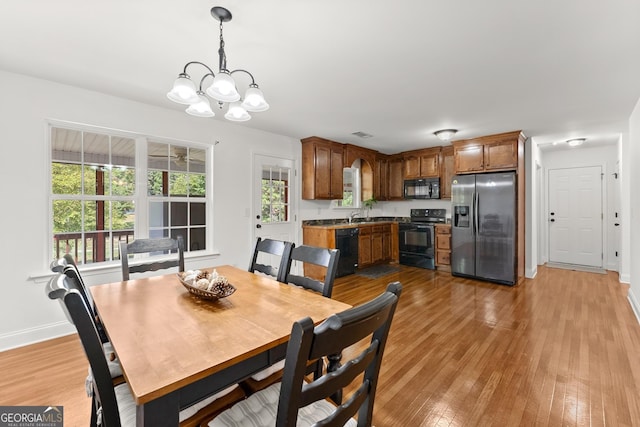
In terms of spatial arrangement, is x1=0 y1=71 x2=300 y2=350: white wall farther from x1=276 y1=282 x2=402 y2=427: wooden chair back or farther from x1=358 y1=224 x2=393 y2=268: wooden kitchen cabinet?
x1=358 y1=224 x2=393 y2=268: wooden kitchen cabinet

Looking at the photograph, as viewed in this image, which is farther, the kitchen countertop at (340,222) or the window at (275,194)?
the kitchen countertop at (340,222)

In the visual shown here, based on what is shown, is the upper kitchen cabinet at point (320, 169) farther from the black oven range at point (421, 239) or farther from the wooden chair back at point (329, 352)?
the wooden chair back at point (329, 352)

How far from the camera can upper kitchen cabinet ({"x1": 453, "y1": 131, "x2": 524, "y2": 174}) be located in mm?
4449

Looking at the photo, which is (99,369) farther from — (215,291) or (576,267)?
(576,267)

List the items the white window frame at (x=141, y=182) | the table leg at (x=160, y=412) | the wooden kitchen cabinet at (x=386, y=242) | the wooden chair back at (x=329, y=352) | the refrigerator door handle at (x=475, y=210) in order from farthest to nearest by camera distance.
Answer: the wooden kitchen cabinet at (x=386, y=242) → the refrigerator door handle at (x=475, y=210) → the white window frame at (x=141, y=182) → the table leg at (x=160, y=412) → the wooden chair back at (x=329, y=352)

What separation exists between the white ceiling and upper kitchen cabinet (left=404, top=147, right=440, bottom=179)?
2.20 meters

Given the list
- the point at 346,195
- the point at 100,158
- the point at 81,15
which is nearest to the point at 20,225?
the point at 100,158

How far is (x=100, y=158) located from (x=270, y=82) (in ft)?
6.65

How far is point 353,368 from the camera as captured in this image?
2.82 feet

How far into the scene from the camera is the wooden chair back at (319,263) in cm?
171

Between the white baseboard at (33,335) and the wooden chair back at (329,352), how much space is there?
320cm

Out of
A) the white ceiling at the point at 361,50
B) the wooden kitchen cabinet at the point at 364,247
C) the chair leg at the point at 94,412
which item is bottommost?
the chair leg at the point at 94,412

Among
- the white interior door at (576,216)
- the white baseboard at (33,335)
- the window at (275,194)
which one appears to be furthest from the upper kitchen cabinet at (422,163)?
the white baseboard at (33,335)

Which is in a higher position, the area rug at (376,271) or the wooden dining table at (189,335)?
the wooden dining table at (189,335)
